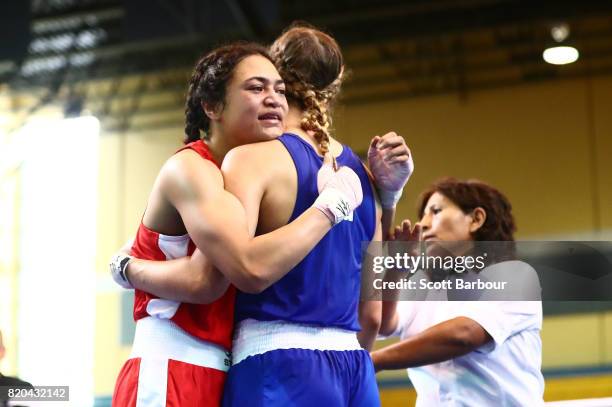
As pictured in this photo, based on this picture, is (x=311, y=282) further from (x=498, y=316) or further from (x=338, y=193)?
(x=498, y=316)

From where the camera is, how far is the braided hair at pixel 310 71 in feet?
5.08

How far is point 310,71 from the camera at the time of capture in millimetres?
1567

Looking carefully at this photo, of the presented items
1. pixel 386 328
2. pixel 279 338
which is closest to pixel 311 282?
pixel 279 338

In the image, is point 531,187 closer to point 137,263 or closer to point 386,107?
point 386,107

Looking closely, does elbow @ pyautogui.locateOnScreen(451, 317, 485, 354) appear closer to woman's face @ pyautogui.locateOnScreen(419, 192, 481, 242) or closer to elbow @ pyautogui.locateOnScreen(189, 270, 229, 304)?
woman's face @ pyautogui.locateOnScreen(419, 192, 481, 242)

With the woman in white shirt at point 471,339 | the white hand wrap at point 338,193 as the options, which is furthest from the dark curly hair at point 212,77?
the woman in white shirt at point 471,339

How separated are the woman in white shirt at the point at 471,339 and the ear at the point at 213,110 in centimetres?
67

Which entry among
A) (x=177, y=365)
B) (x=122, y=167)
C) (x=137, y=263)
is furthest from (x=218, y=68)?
(x=122, y=167)

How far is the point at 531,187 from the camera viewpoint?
8.54 metres

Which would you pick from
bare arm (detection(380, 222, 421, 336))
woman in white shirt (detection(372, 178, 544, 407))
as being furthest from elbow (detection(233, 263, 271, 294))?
woman in white shirt (detection(372, 178, 544, 407))

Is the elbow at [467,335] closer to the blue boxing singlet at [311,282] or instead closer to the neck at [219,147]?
the blue boxing singlet at [311,282]

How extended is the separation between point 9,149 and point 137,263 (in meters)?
5.20

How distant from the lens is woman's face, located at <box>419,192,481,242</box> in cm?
223

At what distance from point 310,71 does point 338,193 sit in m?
0.27
